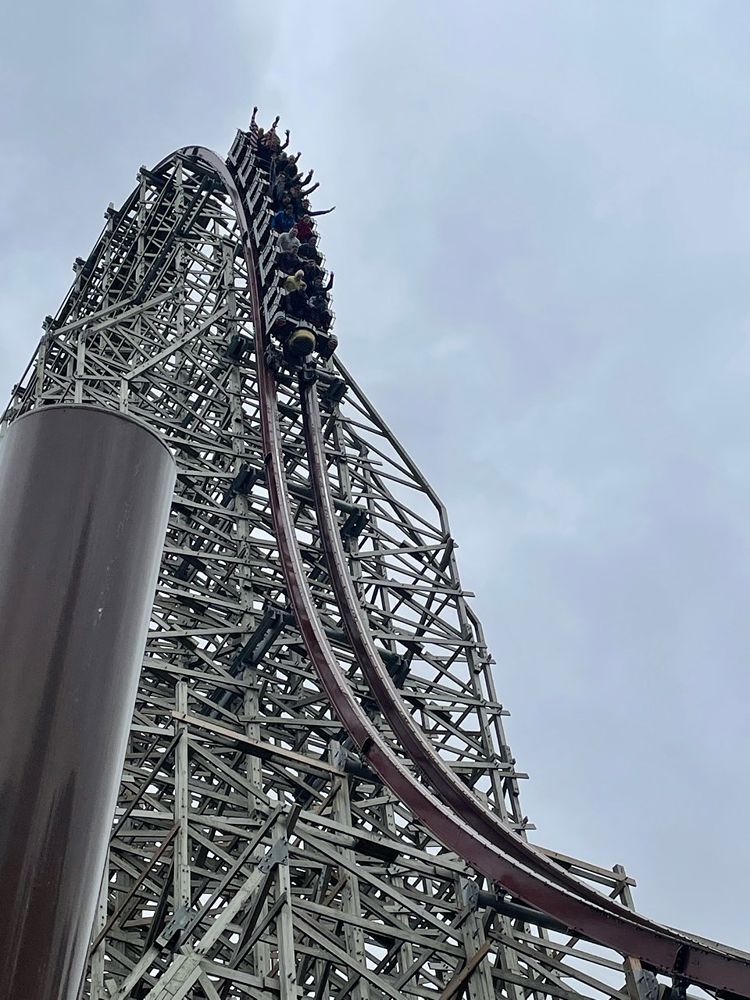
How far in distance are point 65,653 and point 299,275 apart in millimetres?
10891

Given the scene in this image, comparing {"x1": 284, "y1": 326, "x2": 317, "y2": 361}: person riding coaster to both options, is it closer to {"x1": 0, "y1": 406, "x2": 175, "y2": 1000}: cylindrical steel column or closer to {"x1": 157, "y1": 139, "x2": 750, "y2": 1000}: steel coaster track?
{"x1": 157, "y1": 139, "x2": 750, "y2": 1000}: steel coaster track

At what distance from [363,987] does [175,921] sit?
2025 mm

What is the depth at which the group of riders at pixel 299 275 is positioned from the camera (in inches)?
507

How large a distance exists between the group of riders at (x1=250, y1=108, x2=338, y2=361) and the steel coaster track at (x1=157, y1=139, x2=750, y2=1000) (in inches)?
36.9

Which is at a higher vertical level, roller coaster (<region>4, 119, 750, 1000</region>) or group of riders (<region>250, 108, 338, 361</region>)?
group of riders (<region>250, 108, 338, 361</region>)

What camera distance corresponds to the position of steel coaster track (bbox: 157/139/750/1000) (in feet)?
23.2

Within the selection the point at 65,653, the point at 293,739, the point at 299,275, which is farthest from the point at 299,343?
the point at 65,653

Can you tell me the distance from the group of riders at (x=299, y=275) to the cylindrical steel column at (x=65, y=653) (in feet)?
33.1

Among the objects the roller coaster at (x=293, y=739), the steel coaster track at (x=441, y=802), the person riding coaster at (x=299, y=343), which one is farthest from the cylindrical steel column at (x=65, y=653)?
the person riding coaster at (x=299, y=343)

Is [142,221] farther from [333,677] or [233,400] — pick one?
[333,677]

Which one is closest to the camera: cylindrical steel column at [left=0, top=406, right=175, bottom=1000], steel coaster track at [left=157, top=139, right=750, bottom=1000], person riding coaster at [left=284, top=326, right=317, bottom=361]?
cylindrical steel column at [left=0, top=406, right=175, bottom=1000]

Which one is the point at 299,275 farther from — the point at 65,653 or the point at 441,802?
the point at 65,653

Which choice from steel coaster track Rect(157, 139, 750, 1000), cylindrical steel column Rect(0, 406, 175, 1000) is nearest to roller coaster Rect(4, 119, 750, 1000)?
steel coaster track Rect(157, 139, 750, 1000)

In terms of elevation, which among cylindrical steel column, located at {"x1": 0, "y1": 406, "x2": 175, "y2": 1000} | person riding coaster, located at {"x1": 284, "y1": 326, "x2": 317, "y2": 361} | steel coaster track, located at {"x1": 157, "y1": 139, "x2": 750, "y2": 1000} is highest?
person riding coaster, located at {"x1": 284, "y1": 326, "x2": 317, "y2": 361}
